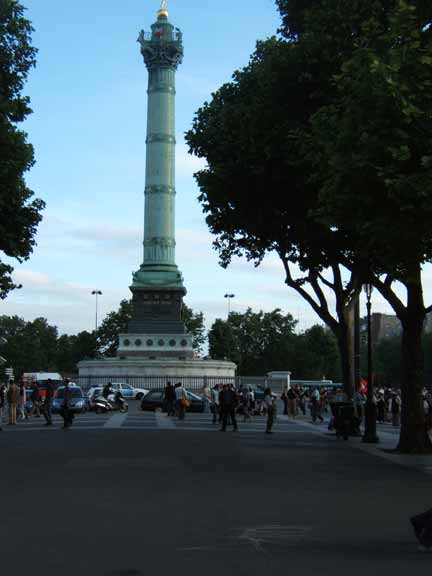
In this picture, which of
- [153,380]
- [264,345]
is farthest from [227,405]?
[264,345]

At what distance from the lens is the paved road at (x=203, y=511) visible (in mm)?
8375

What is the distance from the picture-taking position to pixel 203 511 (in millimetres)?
11797

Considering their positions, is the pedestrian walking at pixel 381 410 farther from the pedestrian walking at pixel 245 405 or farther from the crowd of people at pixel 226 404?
the pedestrian walking at pixel 245 405

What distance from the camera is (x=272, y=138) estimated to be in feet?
83.8

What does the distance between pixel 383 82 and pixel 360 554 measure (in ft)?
30.8

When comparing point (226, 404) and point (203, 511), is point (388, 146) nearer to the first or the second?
point (203, 511)

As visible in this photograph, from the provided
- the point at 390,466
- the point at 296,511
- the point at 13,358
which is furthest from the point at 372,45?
the point at 13,358

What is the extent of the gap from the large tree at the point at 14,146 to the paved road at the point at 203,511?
6.18 m

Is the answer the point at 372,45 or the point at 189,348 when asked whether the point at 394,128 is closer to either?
the point at 372,45

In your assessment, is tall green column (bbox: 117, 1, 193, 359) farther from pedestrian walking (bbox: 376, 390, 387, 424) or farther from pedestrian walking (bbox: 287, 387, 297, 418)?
pedestrian walking (bbox: 376, 390, 387, 424)

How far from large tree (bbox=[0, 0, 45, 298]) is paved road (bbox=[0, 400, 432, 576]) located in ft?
20.3

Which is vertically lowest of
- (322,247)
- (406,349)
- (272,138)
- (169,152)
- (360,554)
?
(360,554)

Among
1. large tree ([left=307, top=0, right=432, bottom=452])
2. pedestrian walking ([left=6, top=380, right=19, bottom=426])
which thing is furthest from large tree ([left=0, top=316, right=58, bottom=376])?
large tree ([left=307, top=0, right=432, bottom=452])

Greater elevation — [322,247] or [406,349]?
[322,247]
